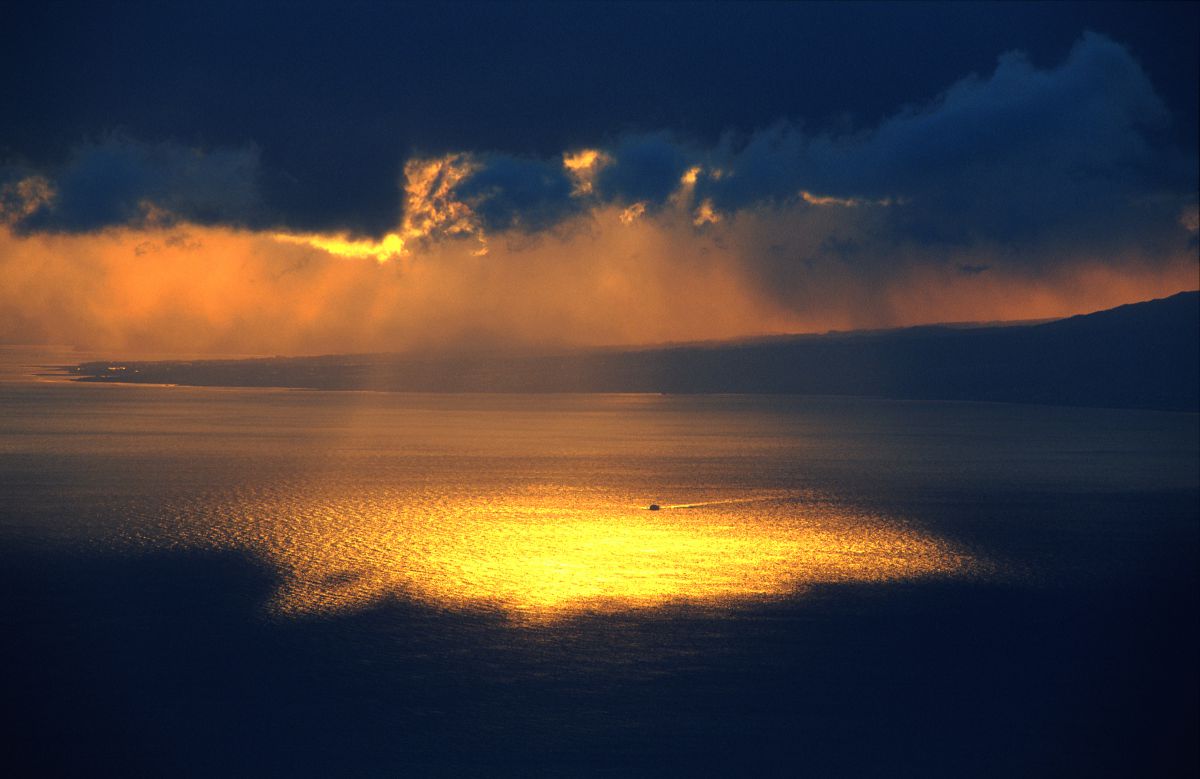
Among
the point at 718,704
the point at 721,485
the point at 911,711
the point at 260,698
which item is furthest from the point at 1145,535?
the point at 260,698

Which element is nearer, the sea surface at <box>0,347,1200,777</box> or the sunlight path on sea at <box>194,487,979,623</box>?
the sea surface at <box>0,347,1200,777</box>

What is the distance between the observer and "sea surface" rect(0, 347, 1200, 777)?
35.0m

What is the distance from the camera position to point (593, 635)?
4716 cm

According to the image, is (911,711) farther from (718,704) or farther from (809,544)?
(809,544)

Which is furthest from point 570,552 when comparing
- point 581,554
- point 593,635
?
point 593,635

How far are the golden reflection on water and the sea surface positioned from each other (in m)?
0.39

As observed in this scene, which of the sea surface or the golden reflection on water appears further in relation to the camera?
the golden reflection on water

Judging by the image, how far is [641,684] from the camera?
40.2 m

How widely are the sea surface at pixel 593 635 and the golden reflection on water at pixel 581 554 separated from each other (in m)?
0.39

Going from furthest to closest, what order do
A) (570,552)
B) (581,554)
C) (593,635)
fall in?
(570,552) < (581,554) < (593,635)

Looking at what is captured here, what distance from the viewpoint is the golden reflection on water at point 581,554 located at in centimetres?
5659

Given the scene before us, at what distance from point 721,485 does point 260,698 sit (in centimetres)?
8384

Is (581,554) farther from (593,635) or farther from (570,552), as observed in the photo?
(593,635)

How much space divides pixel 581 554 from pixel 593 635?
23554mm
